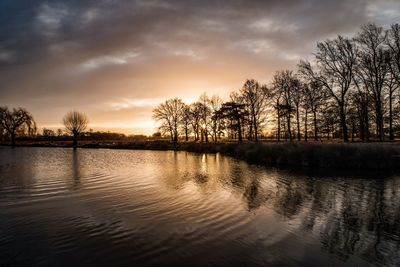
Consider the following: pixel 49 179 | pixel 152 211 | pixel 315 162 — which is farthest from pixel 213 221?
pixel 315 162

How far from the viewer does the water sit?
768 cm

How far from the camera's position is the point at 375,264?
7.38m

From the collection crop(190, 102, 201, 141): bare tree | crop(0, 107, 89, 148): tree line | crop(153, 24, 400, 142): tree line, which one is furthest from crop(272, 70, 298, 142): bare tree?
crop(0, 107, 89, 148): tree line

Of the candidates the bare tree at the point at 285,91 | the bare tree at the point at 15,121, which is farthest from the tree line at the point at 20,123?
the bare tree at the point at 285,91

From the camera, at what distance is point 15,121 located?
86.7 meters

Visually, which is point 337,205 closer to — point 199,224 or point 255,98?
point 199,224

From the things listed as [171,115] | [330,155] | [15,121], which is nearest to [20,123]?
[15,121]

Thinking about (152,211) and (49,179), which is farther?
(49,179)

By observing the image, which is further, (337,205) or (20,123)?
(20,123)

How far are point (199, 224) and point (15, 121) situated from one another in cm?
9528

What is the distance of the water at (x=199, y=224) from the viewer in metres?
7.68

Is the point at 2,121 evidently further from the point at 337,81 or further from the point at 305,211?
the point at 305,211

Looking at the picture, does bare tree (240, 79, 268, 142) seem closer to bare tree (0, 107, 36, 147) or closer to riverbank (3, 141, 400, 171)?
riverbank (3, 141, 400, 171)

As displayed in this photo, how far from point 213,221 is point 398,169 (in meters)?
21.6
